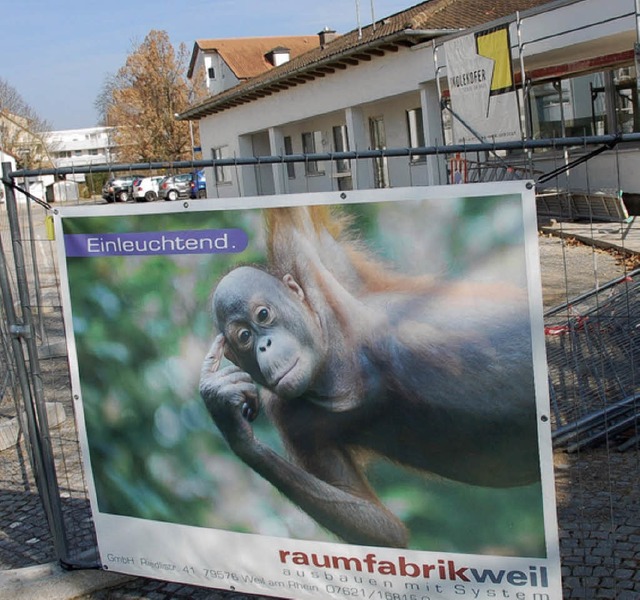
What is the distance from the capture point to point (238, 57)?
52.2 meters

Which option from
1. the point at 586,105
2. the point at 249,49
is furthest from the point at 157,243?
the point at 249,49

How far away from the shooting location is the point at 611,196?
14016mm

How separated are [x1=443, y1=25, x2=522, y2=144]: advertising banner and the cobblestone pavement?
8.98 metres

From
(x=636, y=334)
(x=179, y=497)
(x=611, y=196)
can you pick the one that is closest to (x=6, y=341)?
(x=179, y=497)

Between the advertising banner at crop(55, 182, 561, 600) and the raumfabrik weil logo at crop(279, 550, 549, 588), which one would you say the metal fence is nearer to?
the advertising banner at crop(55, 182, 561, 600)

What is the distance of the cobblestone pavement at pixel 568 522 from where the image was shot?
3963 mm

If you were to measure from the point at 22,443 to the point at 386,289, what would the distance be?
16.1 feet

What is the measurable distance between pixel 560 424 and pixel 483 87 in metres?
11.4

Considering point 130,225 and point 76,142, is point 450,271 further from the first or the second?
point 76,142

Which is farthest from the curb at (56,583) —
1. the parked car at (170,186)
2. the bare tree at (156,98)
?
the bare tree at (156,98)

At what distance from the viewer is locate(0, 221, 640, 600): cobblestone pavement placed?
3963 mm

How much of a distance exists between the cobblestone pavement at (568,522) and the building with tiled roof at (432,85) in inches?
276

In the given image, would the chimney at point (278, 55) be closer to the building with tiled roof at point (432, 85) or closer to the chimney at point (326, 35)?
the chimney at point (326, 35)

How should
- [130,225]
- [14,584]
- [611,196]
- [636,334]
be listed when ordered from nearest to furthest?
[130,225]
[14,584]
[636,334]
[611,196]
